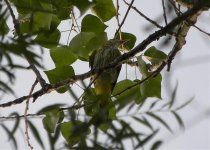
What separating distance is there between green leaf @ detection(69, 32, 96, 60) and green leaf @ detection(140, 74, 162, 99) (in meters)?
0.30

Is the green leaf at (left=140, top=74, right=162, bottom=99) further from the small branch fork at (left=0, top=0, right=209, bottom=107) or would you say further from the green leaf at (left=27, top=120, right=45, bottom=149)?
the green leaf at (left=27, top=120, right=45, bottom=149)

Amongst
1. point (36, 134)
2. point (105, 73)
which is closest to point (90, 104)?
point (36, 134)

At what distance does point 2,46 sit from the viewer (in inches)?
61.3

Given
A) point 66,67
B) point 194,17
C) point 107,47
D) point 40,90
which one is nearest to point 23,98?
point 40,90

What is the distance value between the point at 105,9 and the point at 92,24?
0.10m

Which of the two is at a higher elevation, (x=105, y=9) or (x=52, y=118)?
(x=105, y=9)

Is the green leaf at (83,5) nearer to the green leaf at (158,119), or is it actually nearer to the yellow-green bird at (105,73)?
the green leaf at (158,119)

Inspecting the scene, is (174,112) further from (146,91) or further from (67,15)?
(67,15)

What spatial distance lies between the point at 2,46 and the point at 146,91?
926mm

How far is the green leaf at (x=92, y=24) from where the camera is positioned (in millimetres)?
2481

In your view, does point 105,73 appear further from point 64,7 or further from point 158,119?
point 158,119

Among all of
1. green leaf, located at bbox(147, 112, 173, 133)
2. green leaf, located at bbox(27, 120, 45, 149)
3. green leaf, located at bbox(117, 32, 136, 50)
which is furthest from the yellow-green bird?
green leaf, located at bbox(27, 120, 45, 149)

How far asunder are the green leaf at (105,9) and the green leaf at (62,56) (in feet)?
0.81

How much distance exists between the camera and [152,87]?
7.84 ft
